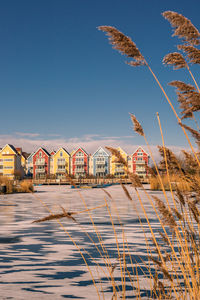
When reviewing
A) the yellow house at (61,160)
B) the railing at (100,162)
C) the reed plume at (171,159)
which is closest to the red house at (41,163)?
the yellow house at (61,160)

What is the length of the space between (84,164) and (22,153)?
19571 mm

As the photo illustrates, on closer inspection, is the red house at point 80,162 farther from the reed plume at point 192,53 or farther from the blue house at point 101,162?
the reed plume at point 192,53

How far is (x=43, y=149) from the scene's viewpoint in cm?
7650

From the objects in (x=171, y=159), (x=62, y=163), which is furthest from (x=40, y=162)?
(x=171, y=159)

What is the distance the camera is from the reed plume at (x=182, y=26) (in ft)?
7.13

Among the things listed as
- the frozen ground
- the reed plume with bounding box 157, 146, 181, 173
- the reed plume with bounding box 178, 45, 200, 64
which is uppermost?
the reed plume with bounding box 178, 45, 200, 64

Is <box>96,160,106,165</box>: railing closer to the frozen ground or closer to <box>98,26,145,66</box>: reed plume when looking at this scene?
the frozen ground

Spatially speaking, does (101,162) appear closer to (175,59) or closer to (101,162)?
(101,162)

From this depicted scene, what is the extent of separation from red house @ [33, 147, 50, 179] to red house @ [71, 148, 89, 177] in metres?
6.62

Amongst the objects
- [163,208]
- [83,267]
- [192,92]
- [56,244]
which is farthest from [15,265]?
[192,92]

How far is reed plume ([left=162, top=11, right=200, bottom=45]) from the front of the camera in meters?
2.17

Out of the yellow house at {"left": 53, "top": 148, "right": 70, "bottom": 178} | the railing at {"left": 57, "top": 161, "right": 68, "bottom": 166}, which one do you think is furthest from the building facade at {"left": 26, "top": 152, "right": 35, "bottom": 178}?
the railing at {"left": 57, "top": 161, "right": 68, "bottom": 166}

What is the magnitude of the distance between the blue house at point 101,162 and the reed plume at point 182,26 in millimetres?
70188

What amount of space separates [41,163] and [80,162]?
971 cm
